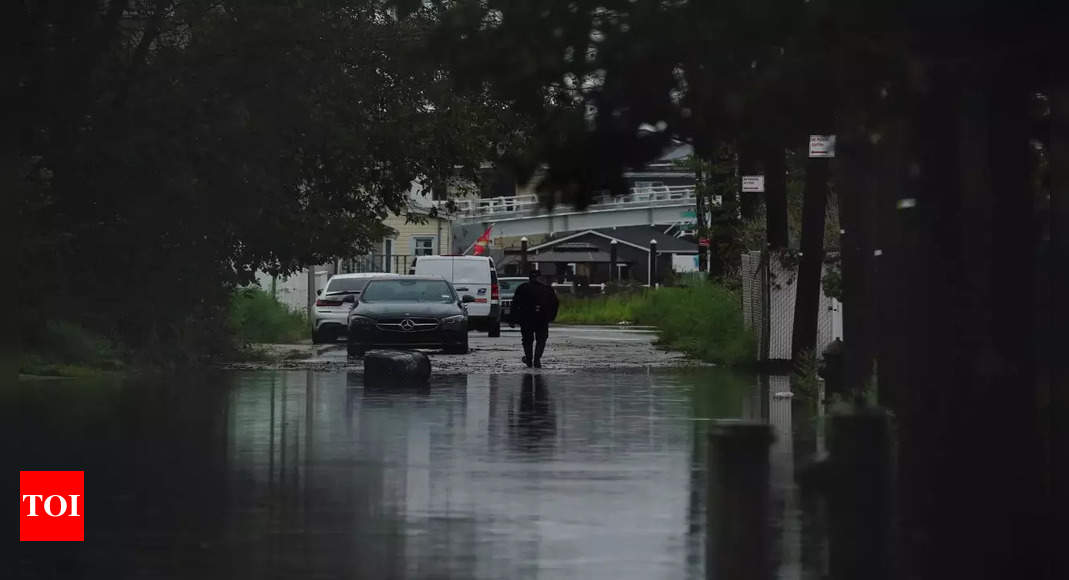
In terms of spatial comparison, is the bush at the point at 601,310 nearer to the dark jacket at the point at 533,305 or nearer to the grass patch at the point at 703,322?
the grass patch at the point at 703,322

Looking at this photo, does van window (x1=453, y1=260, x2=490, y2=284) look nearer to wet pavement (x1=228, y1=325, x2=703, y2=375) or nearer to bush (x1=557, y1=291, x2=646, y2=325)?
wet pavement (x1=228, y1=325, x2=703, y2=375)

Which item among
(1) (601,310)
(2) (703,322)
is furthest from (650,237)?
(2) (703,322)

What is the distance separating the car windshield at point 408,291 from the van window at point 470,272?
11657mm

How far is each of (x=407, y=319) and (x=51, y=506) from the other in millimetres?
21098

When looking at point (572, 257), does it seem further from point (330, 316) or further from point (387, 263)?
point (330, 316)

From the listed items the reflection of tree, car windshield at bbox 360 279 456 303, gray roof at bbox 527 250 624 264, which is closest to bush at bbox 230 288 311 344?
car windshield at bbox 360 279 456 303

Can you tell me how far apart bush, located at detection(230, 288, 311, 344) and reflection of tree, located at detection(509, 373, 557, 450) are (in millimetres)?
12669

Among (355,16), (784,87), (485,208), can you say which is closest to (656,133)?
(784,87)

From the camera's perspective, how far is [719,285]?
1507 inches

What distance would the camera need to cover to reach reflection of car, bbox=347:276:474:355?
33.8 m

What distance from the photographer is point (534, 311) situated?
31.1m

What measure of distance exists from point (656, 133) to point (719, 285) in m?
26.4

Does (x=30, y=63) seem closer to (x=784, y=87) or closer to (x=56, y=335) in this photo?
(x=56, y=335)

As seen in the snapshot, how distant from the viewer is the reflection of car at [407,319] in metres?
33.8
